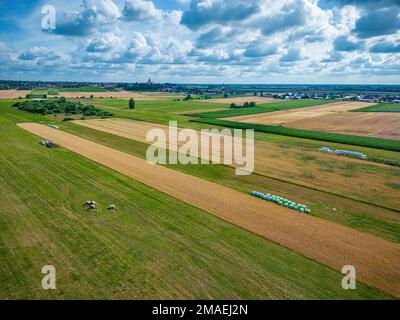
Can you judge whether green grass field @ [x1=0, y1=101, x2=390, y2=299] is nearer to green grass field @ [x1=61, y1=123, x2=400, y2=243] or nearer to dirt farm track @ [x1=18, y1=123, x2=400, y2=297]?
dirt farm track @ [x1=18, y1=123, x2=400, y2=297]

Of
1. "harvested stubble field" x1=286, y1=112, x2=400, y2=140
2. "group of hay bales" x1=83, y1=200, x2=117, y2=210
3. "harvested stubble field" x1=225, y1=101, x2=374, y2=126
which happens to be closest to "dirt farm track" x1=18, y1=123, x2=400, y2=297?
"group of hay bales" x1=83, y1=200, x2=117, y2=210

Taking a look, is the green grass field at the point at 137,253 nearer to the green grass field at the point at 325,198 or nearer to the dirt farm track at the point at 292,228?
the dirt farm track at the point at 292,228

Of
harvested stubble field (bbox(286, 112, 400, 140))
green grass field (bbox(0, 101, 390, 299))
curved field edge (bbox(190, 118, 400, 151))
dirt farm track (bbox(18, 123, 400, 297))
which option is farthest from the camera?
harvested stubble field (bbox(286, 112, 400, 140))

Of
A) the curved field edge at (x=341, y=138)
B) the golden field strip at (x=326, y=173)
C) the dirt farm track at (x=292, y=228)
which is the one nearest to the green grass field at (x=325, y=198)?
the golden field strip at (x=326, y=173)

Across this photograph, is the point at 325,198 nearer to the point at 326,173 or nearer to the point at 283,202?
the point at 283,202

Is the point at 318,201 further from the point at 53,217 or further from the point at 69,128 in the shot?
the point at 69,128

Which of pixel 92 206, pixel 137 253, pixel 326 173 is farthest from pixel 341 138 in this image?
pixel 137 253
